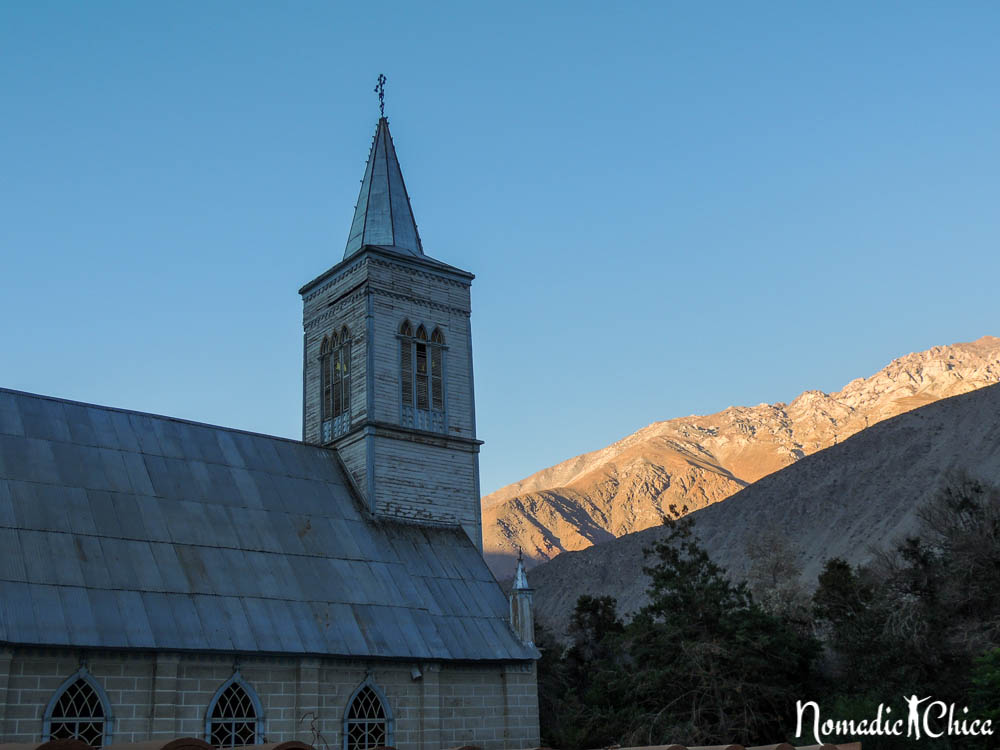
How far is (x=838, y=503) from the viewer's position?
107000 millimetres

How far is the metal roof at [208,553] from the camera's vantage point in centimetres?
2273

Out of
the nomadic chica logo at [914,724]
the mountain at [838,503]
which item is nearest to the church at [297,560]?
the nomadic chica logo at [914,724]

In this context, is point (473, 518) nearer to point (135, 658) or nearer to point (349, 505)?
point (349, 505)

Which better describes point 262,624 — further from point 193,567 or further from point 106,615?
point 106,615

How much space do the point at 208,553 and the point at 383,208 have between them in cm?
1621

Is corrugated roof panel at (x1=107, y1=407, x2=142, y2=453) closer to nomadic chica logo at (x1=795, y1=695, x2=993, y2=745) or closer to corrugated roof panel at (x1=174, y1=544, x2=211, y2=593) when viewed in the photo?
corrugated roof panel at (x1=174, y1=544, x2=211, y2=593)

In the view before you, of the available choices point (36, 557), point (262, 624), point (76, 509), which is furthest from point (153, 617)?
point (76, 509)

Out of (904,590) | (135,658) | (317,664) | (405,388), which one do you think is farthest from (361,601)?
(904,590)

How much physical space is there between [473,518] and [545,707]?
14663 millimetres

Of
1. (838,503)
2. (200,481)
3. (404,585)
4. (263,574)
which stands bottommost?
(404,585)

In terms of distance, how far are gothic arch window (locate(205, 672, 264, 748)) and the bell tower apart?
27.9ft

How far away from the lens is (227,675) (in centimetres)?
2367

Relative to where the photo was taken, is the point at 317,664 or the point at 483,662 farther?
the point at 483,662

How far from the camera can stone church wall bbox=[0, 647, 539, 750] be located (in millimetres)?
21031
